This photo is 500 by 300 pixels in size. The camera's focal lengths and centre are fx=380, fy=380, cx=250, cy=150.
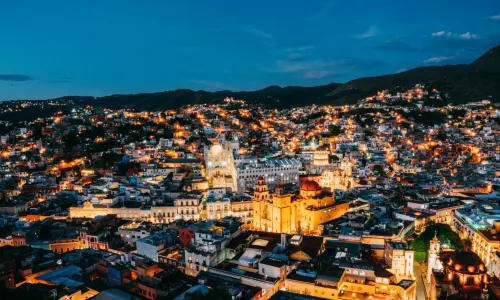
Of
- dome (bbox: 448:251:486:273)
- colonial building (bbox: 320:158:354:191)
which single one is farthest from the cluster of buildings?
colonial building (bbox: 320:158:354:191)

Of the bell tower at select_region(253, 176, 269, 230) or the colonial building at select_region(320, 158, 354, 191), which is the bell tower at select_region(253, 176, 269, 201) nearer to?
the bell tower at select_region(253, 176, 269, 230)

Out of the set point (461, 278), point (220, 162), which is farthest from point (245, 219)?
point (461, 278)

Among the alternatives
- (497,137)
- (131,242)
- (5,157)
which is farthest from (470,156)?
(5,157)

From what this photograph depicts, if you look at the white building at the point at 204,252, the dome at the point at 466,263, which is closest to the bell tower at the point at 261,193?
the white building at the point at 204,252

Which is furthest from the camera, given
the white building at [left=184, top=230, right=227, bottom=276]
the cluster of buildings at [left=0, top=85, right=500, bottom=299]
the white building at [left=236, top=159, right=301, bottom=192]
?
the white building at [left=236, top=159, right=301, bottom=192]

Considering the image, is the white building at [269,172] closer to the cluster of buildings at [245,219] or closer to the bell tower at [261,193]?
the cluster of buildings at [245,219]

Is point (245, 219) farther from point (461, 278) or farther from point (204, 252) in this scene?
point (461, 278)
